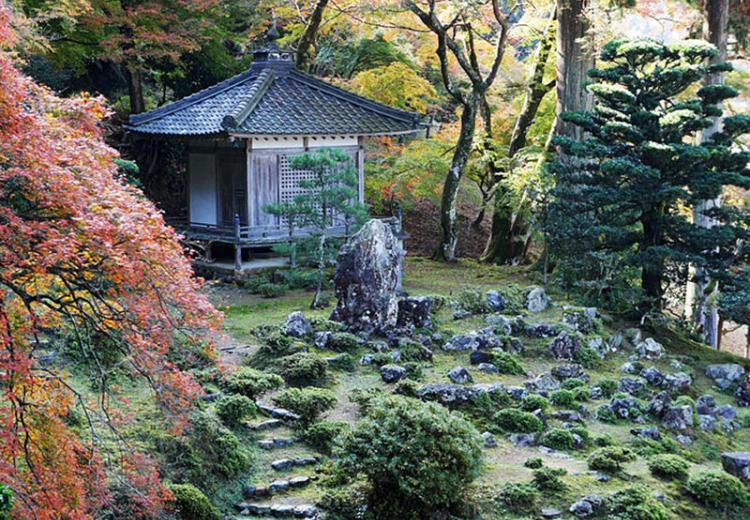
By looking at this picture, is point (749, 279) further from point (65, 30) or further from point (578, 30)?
point (65, 30)

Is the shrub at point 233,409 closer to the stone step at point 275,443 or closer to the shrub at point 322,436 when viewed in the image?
the stone step at point 275,443

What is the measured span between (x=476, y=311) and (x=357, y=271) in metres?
2.78

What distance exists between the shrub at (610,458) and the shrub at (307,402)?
3098 mm

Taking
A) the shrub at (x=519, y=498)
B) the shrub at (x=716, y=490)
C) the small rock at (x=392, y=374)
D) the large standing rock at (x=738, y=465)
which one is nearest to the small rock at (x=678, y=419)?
the large standing rock at (x=738, y=465)

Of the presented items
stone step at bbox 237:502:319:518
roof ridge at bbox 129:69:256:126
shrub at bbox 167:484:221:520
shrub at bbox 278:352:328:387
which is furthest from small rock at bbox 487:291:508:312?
roof ridge at bbox 129:69:256:126

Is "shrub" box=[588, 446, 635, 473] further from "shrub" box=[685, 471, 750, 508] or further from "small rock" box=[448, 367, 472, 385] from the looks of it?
"small rock" box=[448, 367, 472, 385]

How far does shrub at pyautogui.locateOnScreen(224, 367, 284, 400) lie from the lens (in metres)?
10.7

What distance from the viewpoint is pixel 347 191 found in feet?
51.1

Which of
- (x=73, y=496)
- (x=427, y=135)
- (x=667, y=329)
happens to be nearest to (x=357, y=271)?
(x=667, y=329)

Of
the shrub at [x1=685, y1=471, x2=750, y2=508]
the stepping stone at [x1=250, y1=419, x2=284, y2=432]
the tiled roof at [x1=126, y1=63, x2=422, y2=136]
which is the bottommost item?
the shrub at [x1=685, y1=471, x2=750, y2=508]

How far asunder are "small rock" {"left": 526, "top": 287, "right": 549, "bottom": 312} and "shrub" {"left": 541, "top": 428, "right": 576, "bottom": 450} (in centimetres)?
542

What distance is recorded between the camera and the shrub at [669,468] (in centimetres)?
956

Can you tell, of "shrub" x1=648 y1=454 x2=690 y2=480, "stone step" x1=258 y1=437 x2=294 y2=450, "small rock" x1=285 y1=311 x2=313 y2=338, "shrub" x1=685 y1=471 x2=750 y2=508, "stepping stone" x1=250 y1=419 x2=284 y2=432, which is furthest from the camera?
"small rock" x1=285 y1=311 x2=313 y2=338

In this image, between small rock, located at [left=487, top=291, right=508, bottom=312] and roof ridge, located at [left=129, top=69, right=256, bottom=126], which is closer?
small rock, located at [left=487, top=291, right=508, bottom=312]
